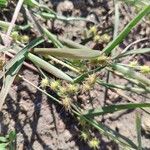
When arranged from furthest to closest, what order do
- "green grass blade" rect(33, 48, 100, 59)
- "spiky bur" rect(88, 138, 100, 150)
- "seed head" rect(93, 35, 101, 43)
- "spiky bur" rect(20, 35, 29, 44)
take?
"seed head" rect(93, 35, 101, 43) < "spiky bur" rect(20, 35, 29, 44) < "spiky bur" rect(88, 138, 100, 150) < "green grass blade" rect(33, 48, 100, 59)

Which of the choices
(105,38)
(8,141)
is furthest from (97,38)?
(8,141)

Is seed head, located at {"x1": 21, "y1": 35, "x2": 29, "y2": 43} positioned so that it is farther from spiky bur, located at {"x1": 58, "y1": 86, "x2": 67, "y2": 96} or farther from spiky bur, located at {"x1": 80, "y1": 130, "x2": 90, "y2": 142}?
spiky bur, located at {"x1": 80, "y1": 130, "x2": 90, "y2": 142}

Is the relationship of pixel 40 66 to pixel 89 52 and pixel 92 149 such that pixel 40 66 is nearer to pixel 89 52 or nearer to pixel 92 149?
pixel 89 52

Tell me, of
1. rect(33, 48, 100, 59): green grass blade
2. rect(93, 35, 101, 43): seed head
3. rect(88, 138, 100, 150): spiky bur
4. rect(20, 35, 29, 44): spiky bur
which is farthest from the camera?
rect(93, 35, 101, 43): seed head

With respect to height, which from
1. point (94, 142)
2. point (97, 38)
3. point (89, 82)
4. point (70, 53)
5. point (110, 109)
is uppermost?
point (97, 38)

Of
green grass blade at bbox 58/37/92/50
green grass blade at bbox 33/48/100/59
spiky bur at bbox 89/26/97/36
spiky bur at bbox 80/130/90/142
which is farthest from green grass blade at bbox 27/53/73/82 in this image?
spiky bur at bbox 89/26/97/36

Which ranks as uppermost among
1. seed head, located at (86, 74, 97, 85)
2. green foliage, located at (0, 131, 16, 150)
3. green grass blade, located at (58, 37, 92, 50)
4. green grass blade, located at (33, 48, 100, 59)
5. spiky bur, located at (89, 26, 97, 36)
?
spiky bur, located at (89, 26, 97, 36)

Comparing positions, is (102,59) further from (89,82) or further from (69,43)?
(69,43)

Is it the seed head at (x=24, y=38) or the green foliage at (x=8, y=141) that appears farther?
the seed head at (x=24, y=38)

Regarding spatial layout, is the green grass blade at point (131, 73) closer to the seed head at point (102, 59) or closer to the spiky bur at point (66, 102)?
the seed head at point (102, 59)

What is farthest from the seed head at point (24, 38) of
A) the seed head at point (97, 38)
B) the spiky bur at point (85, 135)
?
the spiky bur at point (85, 135)
